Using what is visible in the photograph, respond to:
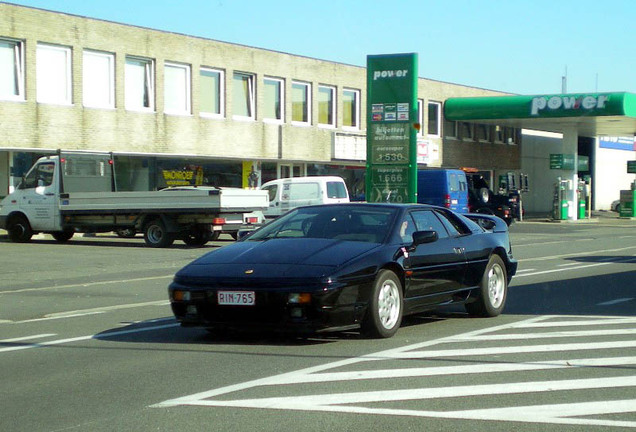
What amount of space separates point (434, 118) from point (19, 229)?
26774mm

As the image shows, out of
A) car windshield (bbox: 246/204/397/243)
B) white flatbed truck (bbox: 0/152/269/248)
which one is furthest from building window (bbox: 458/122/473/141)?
car windshield (bbox: 246/204/397/243)

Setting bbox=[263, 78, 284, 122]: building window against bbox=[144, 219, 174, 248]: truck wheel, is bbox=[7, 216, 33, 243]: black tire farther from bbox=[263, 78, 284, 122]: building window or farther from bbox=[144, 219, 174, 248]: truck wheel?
bbox=[263, 78, 284, 122]: building window

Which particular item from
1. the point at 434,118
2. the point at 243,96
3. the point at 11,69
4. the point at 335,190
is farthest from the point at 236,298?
the point at 434,118

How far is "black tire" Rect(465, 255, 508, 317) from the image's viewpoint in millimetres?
10828

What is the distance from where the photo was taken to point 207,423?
19.2ft

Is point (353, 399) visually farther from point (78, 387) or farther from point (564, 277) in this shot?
point (564, 277)

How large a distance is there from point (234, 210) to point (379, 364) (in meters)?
17.2

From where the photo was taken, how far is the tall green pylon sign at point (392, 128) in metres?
30.5

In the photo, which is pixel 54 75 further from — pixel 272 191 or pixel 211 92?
pixel 272 191

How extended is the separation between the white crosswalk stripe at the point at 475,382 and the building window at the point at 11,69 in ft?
78.9

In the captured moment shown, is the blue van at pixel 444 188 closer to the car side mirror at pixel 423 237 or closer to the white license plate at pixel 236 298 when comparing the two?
the car side mirror at pixel 423 237

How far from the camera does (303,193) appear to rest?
30.0 m

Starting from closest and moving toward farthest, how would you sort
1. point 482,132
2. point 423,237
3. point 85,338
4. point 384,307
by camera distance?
1. point 384,307
2. point 85,338
3. point 423,237
4. point 482,132

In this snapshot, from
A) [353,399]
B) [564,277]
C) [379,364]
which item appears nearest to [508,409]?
[353,399]
